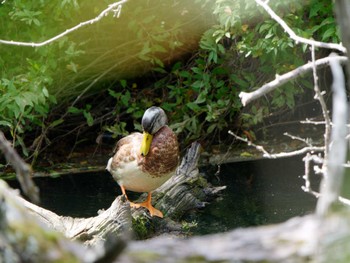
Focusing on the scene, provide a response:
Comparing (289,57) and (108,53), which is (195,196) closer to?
(289,57)

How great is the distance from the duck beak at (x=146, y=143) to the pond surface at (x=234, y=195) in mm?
678

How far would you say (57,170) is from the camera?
7.42m

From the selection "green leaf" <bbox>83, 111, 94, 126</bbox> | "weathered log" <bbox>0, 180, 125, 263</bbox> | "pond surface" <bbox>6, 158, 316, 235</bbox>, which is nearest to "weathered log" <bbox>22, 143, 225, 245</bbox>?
"pond surface" <bbox>6, 158, 316, 235</bbox>

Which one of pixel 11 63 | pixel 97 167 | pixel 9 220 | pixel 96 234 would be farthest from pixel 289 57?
pixel 9 220

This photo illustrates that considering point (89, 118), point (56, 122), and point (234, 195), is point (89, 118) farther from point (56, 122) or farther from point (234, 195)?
point (234, 195)

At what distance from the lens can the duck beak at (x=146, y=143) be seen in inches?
212

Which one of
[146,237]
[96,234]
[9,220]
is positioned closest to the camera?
[9,220]

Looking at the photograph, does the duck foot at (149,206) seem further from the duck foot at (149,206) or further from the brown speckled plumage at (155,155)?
the brown speckled plumage at (155,155)

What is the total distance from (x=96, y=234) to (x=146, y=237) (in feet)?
2.21

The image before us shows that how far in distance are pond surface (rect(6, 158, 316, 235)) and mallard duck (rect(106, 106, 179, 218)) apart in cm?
47

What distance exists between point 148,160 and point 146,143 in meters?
0.16

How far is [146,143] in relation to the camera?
215 inches

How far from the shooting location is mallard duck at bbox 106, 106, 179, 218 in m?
5.34

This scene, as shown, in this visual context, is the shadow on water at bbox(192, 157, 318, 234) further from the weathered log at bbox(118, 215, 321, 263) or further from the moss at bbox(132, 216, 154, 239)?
the weathered log at bbox(118, 215, 321, 263)
